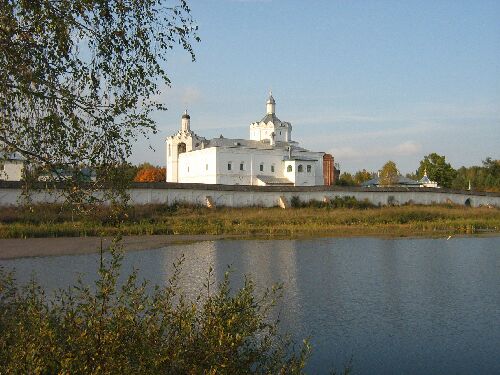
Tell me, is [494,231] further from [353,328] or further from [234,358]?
[234,358]

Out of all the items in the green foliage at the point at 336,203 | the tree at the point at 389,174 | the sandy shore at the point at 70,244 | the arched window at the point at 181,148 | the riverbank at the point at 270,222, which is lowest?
the sandy shore at the point at 70,244

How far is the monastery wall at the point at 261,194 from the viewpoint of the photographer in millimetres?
37281

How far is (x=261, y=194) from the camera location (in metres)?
42.6

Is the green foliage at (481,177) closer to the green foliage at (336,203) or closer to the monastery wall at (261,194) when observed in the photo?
the monastery wall at (261,194)

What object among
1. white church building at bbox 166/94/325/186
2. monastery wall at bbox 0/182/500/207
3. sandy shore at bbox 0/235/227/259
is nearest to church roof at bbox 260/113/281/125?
white church building at bbox 166/94/325/186

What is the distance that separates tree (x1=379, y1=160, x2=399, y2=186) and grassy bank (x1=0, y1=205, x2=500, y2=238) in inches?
761

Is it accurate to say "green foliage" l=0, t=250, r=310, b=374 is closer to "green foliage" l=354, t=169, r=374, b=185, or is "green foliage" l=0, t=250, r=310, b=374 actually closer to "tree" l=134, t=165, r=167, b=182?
"tree" l=134, t=165, r=167, b=182

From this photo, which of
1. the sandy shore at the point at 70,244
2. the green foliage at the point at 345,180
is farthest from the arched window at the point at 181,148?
the sandy shore at the point at 70,244

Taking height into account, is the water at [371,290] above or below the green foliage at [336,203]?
below

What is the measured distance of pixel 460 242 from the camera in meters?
27.9

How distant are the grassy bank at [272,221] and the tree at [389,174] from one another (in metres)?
19.3

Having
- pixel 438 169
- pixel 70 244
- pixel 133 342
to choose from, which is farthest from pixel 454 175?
pixel 133 342

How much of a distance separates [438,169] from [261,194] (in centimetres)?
4240

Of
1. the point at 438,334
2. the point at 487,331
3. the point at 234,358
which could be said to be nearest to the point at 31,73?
the point at 234,358
